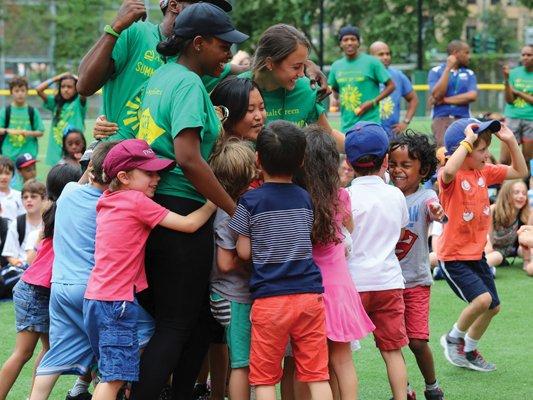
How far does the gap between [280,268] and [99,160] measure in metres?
1.09

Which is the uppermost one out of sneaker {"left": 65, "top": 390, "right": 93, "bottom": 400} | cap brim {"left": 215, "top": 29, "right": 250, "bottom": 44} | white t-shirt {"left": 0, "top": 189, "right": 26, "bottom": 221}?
cap brim {"left": 215, "top": 29, "right": 250, "bottom": 44}

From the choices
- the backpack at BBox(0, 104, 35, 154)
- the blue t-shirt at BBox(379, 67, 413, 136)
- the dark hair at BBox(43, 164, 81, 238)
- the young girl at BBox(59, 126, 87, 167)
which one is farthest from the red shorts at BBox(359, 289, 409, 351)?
the backpack at BBox(0, 104, 35, 154)

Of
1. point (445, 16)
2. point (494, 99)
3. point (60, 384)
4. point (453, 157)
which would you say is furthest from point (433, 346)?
point (445, 16)

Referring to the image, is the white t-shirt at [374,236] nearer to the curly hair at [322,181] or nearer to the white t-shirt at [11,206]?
the curly hair at [322,181]

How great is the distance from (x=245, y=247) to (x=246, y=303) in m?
0.33

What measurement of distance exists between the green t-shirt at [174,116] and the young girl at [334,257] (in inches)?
21.2

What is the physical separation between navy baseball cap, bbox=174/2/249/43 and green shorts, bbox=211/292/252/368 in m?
1.32

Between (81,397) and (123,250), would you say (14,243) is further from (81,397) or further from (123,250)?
(123,250)

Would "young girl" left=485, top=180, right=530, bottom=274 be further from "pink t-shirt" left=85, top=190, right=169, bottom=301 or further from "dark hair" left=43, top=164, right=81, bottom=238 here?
"pink t-shirt" left=85, top=190, right=169, bottom=301

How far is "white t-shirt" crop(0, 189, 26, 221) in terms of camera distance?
413 inches

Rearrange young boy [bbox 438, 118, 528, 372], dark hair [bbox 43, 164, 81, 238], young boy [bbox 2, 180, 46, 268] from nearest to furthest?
1. dark hair [bbox 43, 164, 81, 238]
2. young boy [bbox 438, 118, 528, 372]
3. young boy [bbox 2, 180, 46, 268]

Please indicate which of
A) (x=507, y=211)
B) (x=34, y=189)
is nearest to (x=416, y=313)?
(x=34, y=189)

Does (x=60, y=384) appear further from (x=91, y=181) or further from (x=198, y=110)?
(x=198, y=110)

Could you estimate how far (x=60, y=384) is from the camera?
6742 millimetres
